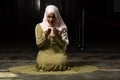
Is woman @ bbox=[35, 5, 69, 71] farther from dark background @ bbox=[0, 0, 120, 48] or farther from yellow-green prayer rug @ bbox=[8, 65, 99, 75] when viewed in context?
dark background @ bbox=[0, 0, 120, 48]

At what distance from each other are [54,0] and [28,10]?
113 cm

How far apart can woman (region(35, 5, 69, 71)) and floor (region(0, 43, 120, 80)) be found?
48cm

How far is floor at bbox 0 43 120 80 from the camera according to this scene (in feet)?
19.1

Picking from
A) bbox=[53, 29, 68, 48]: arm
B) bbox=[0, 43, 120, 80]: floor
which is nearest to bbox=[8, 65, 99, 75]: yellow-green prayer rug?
bbox=[0, 43, 120, 80]: floor

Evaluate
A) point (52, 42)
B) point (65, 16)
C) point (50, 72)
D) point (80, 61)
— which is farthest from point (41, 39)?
point (65, 16)

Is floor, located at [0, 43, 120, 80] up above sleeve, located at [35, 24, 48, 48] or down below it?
below

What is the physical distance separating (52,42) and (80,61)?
4.19ft

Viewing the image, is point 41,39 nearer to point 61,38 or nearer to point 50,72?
point 61,38

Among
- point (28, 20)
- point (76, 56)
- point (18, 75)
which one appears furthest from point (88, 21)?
point (18, 75)

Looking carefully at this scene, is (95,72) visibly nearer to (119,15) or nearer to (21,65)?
(21,65)

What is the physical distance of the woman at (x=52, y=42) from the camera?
6.35 meters

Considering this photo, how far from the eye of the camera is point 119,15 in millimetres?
13656

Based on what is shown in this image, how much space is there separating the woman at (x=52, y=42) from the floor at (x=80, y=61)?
48cm

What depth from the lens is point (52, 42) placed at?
21.3 ft
